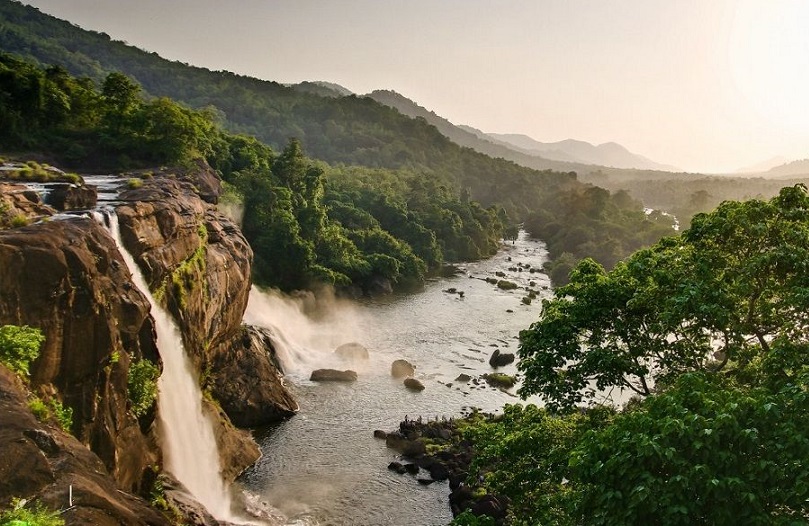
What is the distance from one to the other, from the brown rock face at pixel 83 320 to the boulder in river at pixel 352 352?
27.2 meters

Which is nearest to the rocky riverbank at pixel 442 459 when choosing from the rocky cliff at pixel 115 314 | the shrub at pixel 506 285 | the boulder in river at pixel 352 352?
the rocky cliff at pixel 115 314

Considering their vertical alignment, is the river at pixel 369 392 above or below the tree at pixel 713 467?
below

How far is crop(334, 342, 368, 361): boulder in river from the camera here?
48125 mm

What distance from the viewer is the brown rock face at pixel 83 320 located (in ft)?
54.3

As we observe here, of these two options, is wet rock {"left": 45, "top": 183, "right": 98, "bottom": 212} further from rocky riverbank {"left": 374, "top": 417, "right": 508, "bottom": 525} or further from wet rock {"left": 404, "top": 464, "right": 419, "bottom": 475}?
wet rock {"left": 404, "top": 464, "right": 419, "bottom": 475}

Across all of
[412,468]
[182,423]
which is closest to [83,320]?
[182,423]

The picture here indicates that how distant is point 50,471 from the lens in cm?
1145

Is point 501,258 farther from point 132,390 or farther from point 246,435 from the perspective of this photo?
point 132,390

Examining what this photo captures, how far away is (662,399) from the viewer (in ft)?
37.9

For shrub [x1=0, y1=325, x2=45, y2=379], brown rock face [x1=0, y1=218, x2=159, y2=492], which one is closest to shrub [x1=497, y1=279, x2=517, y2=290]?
brown rock face [x1=0, y1=218, x2=159, y2=492]

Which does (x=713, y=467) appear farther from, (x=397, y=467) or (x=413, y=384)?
(x=413, y=384)

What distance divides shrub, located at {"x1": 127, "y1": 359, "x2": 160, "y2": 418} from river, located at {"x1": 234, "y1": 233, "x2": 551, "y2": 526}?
957 cm

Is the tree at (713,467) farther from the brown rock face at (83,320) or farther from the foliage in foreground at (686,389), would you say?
the brown rock face at (83,320)

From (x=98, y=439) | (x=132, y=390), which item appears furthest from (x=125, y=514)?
(x=132, y=390)
